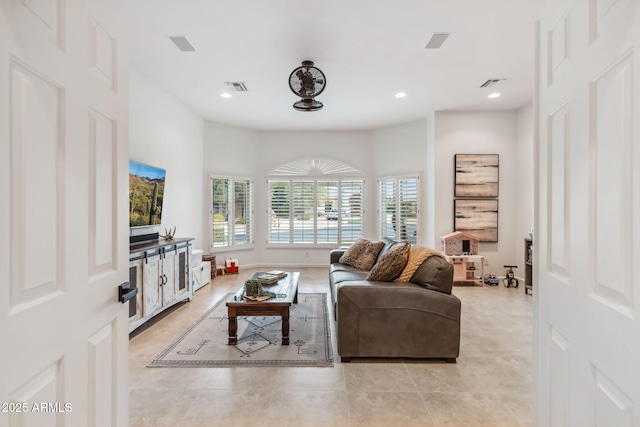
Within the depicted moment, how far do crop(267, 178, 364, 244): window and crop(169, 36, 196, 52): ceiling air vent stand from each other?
3868mm

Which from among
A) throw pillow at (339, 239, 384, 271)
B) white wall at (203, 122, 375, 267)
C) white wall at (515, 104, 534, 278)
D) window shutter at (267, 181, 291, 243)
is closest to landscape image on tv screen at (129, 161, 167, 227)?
throw pillow at (339, 239, 384, 271)

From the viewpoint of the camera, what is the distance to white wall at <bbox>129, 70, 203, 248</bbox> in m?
4.13

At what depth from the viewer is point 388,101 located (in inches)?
209

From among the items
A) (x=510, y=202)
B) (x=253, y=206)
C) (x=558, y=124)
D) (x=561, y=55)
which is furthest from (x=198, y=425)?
(x=510, y=202)

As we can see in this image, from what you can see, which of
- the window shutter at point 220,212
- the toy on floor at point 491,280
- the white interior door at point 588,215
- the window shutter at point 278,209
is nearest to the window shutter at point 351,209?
the window shutter at point 278,209

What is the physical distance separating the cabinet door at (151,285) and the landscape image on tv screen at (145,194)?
54 cm

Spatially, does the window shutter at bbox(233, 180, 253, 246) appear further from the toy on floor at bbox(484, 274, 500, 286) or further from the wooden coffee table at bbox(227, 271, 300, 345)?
the toy on floor at bbox(484, 274, 500, 286)

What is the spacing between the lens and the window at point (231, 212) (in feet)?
21.4

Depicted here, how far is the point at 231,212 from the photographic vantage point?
678 cm

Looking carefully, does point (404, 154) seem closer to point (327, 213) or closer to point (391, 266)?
point (327, 213)

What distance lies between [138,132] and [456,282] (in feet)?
17.8

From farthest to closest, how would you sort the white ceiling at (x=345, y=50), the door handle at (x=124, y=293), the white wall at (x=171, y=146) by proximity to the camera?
the white wall at (x=171, y=146), the white ceiling at (x=345, y=50), the door handle at (x=124, y=293)

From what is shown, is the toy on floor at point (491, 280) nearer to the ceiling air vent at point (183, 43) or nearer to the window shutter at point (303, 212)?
the window shutter at point (303, 212)

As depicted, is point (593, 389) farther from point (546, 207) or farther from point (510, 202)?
point (510, 202)
